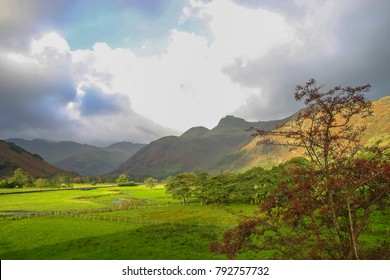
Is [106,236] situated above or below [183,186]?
below

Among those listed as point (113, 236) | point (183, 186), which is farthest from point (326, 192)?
point (183, 186)

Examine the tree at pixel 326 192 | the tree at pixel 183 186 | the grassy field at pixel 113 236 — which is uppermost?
the tree at pixel 326 192

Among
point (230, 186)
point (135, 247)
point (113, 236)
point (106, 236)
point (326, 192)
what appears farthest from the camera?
point (230, 186)

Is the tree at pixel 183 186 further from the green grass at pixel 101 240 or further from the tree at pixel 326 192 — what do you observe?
the tree at pixel 326 192

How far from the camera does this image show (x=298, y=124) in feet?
33.6

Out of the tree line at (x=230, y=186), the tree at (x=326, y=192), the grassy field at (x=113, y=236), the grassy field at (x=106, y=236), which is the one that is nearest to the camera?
the tree at (x=326, y=192)

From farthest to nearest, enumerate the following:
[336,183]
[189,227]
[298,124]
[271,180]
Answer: [271,180] < [189,227] < [298,124] < [336,183]

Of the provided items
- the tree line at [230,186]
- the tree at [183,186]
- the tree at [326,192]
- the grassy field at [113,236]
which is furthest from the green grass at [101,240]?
the tree at [183,186]

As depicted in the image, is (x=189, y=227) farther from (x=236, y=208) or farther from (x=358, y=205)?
(x=358, y=205)

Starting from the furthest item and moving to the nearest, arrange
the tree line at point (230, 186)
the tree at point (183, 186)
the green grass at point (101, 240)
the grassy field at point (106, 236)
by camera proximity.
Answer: the tree at point (183, 186), the tree line at point (230, 186), the grassy field at point (106, 236), the green grass at point (101, 240)

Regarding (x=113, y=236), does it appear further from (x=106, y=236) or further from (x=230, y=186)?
(x=230, y=186)

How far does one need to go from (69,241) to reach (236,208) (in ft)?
156

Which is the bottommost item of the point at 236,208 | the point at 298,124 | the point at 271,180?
the point at 236,208
